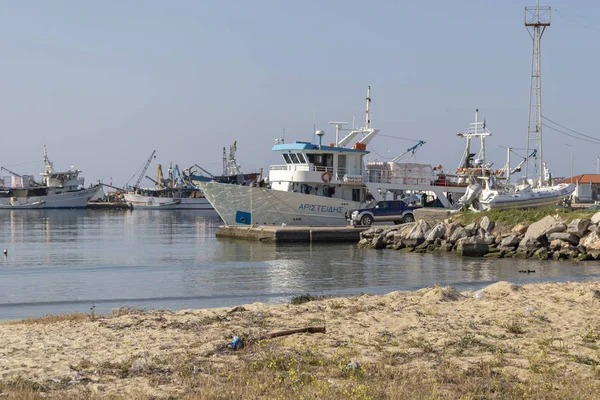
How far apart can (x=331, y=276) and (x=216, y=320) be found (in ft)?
42.9

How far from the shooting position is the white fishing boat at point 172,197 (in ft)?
370

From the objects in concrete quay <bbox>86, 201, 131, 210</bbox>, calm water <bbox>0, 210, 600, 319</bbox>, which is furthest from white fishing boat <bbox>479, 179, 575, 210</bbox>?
concrete quay <bbox>86, 201, 131, 210</bbox>

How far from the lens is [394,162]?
4572cm

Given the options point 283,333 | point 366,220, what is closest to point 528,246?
point 366,220

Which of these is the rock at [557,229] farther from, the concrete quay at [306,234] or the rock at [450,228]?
the concrete quay at [306,234]

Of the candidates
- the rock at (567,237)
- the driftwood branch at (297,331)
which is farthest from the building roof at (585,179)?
the driftwood branch at (297,331)

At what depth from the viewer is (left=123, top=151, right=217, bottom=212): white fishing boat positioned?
370 feet

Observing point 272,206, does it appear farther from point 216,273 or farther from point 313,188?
point 216,273

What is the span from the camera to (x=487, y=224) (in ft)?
108

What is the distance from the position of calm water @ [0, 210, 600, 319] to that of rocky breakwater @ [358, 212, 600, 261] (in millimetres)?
1246

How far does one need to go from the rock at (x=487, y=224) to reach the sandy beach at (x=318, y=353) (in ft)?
64.4

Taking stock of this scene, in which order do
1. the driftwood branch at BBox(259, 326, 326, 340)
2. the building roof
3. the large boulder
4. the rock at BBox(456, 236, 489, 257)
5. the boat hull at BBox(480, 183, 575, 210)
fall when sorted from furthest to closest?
the building roof, the boat hull at BBox(480, 183, 575, 210), the rock at BBox(456, 236, 489, 257), the large boulder, the driftwood branch at BBox(259, 326, 326, 340)

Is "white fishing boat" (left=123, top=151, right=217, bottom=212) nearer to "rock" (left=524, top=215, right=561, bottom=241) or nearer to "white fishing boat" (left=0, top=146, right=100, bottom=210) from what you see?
"white fishing boat" (left=0, top=146, right=100, bottom=210)

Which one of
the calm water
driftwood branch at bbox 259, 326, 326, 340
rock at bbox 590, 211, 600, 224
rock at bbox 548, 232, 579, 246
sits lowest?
the calm water
